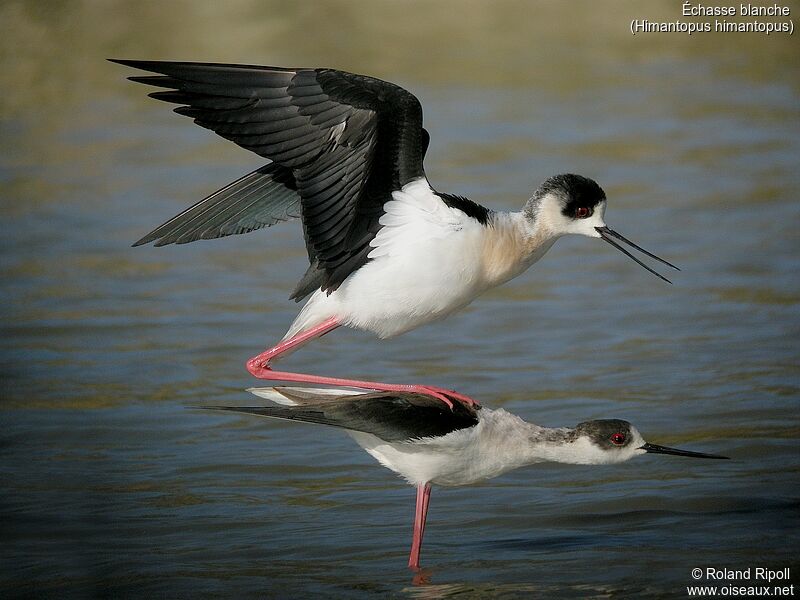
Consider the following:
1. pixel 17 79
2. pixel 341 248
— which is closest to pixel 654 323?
pixel 341 248

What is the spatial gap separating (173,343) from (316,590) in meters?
3.63

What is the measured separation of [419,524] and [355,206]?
1391 mm

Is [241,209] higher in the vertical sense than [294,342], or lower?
higher

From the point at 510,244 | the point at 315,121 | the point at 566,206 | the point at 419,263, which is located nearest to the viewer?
the point at 315,121

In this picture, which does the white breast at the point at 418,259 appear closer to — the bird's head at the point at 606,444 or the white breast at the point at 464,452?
the white breast at the point at 464,452

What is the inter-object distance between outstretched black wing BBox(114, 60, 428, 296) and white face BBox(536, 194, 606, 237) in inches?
29.3

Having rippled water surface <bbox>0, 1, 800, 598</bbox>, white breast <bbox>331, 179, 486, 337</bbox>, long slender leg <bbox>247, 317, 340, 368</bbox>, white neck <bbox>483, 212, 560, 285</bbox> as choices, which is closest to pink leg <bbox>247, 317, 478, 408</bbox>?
long slender leg <bbox>247, 317, 340, 368</bbox>

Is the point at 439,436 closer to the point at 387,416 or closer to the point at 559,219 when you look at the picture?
the point at 387,416

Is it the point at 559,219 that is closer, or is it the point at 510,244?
the point at 510,244

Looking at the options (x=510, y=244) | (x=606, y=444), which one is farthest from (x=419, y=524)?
(x=510, y=244)

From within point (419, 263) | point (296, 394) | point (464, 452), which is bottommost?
point (464, 452)

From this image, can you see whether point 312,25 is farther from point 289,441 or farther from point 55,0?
point 289,441

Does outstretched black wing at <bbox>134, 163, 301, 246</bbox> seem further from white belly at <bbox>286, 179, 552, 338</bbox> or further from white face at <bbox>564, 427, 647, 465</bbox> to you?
white face at <bbox>564, 427, 647, 465</bbox>

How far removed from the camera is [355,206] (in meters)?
6.17
